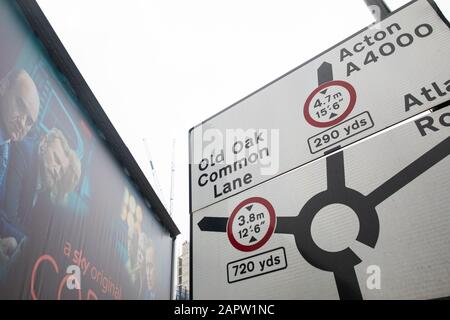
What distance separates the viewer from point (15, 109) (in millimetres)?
3434

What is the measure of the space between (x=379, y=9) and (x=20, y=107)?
355cm

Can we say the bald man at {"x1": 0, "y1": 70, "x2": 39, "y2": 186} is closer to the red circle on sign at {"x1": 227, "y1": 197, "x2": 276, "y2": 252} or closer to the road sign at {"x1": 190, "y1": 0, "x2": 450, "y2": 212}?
the road sign at {"x1": 190, "y1": 0, "x2": 450, "y2": 212}

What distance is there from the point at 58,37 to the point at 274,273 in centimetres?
454

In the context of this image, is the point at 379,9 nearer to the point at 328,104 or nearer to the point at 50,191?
the point at 328,104

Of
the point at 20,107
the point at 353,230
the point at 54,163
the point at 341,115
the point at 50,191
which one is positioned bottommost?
the point at 353,230

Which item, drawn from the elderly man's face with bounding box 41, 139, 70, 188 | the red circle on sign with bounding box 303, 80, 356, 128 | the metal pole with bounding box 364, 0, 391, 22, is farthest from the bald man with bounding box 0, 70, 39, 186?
the metal pole with bounding box 364, 0, 391, 22

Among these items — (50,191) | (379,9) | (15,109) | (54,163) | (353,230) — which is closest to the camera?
(353,230)

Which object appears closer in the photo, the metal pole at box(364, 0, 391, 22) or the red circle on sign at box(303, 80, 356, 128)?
the red circle on sign at box(303, 80, 356, 128)

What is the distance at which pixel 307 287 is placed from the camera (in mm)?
783

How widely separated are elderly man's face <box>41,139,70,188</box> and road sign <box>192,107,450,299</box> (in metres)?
3.42

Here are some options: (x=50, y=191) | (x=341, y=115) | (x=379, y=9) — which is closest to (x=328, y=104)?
(x=341, y=115)

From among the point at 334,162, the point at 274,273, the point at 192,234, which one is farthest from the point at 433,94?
the point at 192,234

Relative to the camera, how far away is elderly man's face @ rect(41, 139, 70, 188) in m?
3.85

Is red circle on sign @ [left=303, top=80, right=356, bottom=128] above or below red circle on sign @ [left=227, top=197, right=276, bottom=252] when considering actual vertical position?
above
